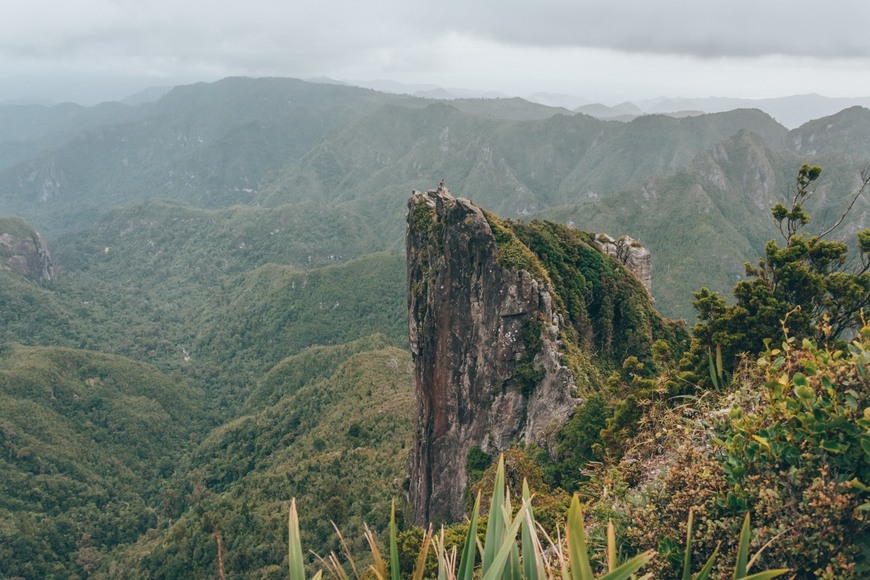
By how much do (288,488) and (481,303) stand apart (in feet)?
180

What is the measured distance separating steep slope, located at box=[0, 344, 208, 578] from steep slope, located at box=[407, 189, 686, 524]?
8317cm

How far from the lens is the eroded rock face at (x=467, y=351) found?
3812 cm

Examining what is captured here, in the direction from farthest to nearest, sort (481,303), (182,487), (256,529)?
1. (182,487)
2. (256,529)
3. (481,303)

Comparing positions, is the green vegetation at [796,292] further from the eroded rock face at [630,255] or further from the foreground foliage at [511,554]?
the eroded rock face at [630,255]

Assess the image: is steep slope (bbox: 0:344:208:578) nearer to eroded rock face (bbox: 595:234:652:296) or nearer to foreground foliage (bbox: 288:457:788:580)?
eroded rock face (bbox: 595:234:652:296)

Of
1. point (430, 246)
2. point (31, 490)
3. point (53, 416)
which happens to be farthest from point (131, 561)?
point (430, 246)

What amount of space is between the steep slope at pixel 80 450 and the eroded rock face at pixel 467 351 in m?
83.6

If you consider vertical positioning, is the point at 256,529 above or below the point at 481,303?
below

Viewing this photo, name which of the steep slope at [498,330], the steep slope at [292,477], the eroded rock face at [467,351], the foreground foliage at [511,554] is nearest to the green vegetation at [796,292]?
the steep slope at [498,330]

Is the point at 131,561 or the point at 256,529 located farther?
the point at 131,561

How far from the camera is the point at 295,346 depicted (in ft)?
628

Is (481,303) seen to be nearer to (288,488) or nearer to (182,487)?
(288,488)

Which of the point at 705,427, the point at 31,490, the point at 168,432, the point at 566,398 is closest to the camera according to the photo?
the point at 705,427

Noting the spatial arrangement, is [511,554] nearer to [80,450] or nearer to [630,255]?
[630,255]
